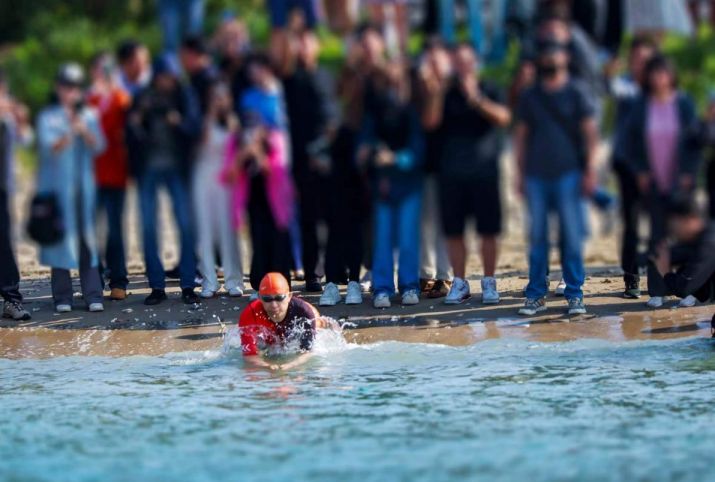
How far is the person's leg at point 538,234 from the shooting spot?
873 centimetres

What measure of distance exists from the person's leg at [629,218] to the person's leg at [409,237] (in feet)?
5.27

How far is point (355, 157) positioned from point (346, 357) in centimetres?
166

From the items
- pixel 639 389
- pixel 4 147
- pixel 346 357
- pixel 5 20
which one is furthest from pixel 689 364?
pixel 5 20

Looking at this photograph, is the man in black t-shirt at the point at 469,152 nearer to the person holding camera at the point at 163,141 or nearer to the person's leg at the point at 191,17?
the person holding camera at the point at 163,141

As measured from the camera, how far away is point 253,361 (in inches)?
345

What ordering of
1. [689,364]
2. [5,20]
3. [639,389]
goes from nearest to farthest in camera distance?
[639,389] < [689,364] < [5,20]

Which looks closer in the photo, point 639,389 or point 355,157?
point 639,389

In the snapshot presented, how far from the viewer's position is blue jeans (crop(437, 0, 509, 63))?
12.1 metres

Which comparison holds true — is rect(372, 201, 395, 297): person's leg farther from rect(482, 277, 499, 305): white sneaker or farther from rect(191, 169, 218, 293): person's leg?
rect(191, 169, 218, 293): person's leg

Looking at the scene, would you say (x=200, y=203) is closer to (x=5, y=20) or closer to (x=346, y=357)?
(x=346, y=357)

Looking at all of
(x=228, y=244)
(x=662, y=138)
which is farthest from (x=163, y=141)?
(x=662, y=138)

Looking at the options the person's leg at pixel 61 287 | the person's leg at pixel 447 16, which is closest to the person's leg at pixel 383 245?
the person's leg at pixel 61 287

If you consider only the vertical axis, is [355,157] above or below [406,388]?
above

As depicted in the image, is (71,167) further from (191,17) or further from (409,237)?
(409,237)
